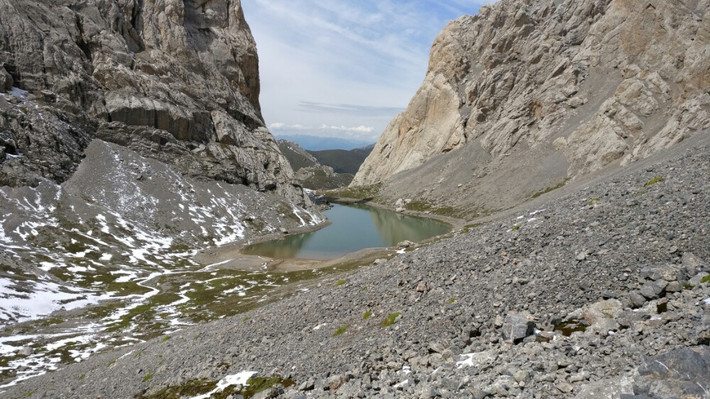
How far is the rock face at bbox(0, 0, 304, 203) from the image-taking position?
117250 millimetres

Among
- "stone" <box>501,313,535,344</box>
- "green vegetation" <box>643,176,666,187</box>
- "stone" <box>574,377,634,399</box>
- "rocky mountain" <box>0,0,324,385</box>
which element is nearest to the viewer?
"stone" <box>574,377,634,399</box>

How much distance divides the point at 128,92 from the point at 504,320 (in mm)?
156824

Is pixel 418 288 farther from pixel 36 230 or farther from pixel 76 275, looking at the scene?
pixel 36 230

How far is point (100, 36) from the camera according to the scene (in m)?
147

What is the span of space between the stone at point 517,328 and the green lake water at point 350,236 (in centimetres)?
9187

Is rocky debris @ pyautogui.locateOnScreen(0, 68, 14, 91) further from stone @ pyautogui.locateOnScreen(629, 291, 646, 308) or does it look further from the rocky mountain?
stone @ pyautogui.locateOnScreen(629, 291, 646, 308)

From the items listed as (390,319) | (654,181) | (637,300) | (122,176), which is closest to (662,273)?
(637,300)

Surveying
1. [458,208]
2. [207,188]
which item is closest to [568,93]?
[458,208]

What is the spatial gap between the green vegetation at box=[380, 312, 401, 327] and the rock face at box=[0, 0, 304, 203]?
11597 centimetres

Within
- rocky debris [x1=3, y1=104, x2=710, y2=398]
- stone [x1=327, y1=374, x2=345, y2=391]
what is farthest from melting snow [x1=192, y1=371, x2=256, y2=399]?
stone [x1=327, y1=374, x2=345, y2=391]

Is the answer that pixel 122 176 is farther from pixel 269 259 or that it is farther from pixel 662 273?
pixel 662 273

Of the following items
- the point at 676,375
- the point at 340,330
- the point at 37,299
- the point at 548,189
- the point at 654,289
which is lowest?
the point at 37,299

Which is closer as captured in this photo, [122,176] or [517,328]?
[517,328]

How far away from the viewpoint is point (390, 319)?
22.5 m
